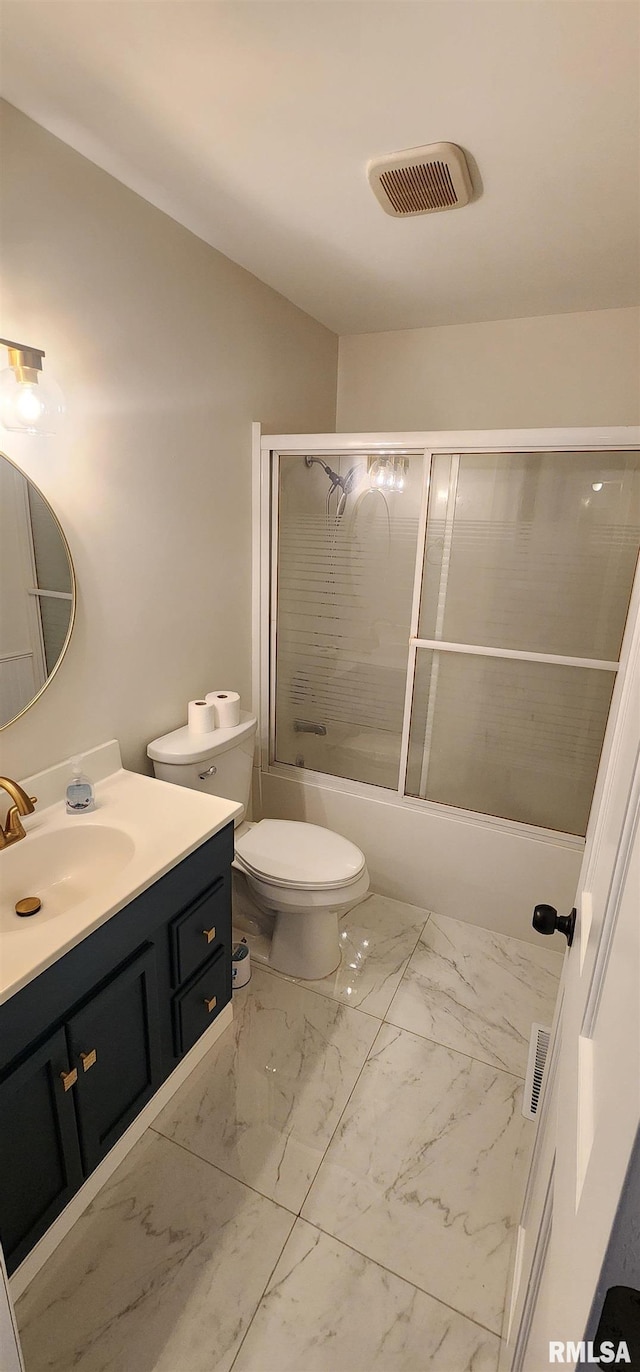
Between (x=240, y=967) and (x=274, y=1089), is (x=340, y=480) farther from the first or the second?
(x=274, y=1089)

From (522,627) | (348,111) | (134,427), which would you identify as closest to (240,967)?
(522,627)

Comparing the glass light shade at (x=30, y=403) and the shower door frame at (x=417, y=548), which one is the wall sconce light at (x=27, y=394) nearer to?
the glass light shade at (x=30, y=403)

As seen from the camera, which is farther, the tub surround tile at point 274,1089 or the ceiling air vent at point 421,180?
the tub surround tile at point 274,1089

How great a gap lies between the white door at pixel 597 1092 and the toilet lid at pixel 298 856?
1.06 m

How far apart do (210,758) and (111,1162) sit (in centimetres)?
102

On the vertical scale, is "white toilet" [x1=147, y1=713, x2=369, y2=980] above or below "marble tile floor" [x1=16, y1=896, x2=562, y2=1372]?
above

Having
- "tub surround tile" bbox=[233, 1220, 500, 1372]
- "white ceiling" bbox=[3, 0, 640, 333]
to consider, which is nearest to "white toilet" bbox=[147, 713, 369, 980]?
"tub surround tile" bbox=[233, 1220, 500, 1372]

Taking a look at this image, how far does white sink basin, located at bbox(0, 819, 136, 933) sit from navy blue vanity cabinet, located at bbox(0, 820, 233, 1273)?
188 mm

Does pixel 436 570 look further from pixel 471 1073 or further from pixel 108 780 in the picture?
pixel 471 1073

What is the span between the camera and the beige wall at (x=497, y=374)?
2.16 metres

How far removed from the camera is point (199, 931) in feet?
4.97

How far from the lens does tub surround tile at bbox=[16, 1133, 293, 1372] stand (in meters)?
1.12

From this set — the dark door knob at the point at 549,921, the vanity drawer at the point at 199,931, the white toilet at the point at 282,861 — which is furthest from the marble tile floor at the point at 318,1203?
the dark door knob at the point at 549,921

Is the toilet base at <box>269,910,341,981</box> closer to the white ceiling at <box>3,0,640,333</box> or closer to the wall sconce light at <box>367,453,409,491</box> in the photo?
the wall sconce light at <box>367,453,409,491</box>
